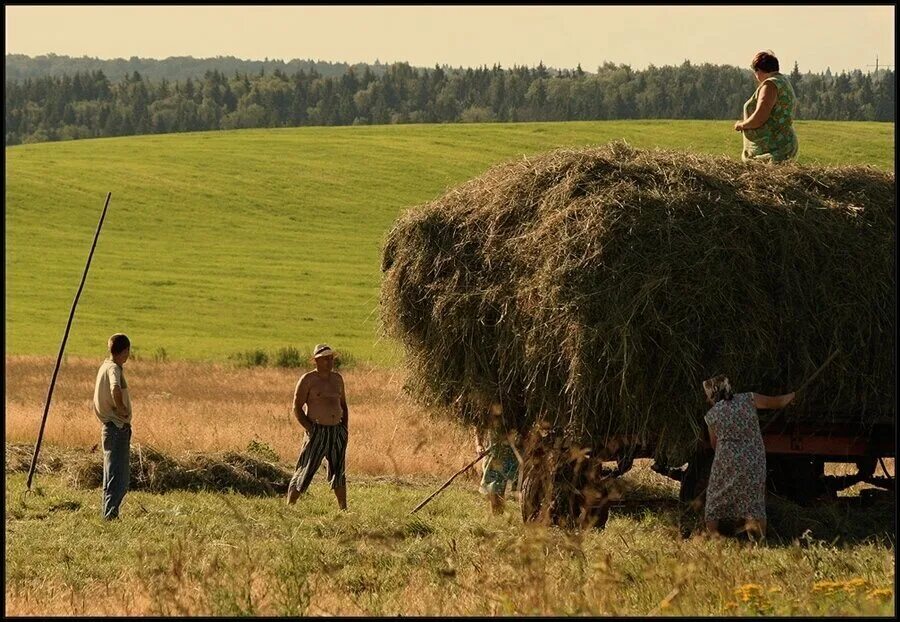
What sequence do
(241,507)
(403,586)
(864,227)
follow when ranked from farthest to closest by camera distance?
(241,507)
(864,227)
(403,586)

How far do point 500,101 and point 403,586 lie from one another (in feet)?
432

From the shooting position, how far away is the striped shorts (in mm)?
12992

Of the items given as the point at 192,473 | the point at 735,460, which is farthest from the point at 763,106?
the point at 192,473

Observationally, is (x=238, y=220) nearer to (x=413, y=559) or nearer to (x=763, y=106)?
(x=763, y=106)

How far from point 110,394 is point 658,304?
16.1ft

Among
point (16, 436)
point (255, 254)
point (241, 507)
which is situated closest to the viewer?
point (241, 507)

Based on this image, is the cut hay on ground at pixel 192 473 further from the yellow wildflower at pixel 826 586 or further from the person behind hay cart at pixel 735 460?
the yellow wildflower at pixel 826 586

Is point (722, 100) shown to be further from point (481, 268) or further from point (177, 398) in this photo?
point (481, 268)

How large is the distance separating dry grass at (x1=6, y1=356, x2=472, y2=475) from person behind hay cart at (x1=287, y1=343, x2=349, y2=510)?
676 millimetres

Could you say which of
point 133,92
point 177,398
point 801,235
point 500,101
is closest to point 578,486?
point 801,235

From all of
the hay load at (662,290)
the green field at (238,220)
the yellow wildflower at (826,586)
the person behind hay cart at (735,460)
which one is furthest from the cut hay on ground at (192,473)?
the green field at (238,220)

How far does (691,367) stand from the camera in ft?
33.7

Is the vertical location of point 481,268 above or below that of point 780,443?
above

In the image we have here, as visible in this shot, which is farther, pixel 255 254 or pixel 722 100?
pixel 722 100
